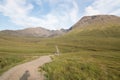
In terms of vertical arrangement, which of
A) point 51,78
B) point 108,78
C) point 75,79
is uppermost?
point 51,78

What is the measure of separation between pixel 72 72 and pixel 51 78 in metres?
8.19

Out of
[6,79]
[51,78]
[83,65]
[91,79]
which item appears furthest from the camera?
[83,65]

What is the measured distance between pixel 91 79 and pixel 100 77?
383 centimetres

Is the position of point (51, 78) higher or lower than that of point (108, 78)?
higher

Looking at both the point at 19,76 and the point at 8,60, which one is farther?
the point at 8,60

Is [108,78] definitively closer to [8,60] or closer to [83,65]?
[83,65]

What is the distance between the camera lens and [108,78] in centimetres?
3438

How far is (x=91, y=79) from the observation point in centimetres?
3030

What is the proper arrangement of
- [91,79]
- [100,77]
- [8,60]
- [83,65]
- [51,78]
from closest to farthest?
1. [51,78]
2. [91,79]
3. [100,77]
4. [83,65]
5. [8,60]

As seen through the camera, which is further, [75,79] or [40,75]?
[75,79]

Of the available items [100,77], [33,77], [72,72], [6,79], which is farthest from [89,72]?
[6,79]

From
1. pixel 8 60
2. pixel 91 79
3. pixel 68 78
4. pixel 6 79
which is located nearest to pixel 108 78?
pixel 91 79

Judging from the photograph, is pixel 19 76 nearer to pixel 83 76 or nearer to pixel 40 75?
pixel 40 75

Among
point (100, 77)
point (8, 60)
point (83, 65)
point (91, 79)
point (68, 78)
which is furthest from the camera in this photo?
point (8, 60)
